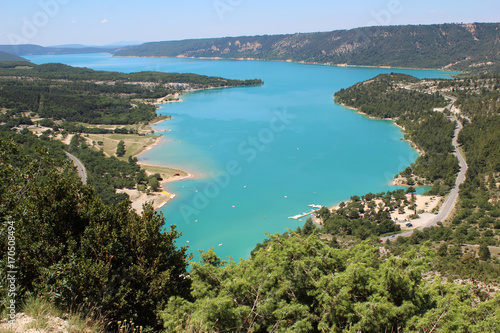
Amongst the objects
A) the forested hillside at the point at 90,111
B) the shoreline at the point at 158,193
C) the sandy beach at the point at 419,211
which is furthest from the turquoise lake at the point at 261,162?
the forested hillside at the point at 90,111

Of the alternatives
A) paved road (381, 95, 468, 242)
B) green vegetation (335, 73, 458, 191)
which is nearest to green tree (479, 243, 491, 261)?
paved road (381, 95, 468, 242)

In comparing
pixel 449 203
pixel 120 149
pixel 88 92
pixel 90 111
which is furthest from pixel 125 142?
pixel 88 92

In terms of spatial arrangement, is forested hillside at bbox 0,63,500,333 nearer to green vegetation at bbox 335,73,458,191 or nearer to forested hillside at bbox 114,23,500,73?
green vegetation at bbox 335,73,458,191

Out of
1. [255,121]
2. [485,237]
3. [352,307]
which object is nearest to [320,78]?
[255,121]

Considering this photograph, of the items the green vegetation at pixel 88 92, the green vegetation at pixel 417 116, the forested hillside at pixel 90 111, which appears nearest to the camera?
the forested hillside at pixel 90 111

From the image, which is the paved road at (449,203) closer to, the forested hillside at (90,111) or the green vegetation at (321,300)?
the green vegetation at (321,300)

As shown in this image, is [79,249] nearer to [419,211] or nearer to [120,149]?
[419,211]

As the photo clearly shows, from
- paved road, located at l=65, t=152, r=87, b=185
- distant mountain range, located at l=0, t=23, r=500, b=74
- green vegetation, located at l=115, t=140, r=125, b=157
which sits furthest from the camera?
distant mountain range, located at l=0, t=23, r=500, b=74

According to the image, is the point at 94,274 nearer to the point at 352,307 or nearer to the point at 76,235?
the point at 76,235
